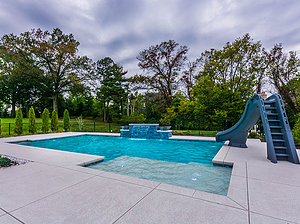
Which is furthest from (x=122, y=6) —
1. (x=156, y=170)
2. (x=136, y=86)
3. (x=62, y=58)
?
(x=62, y=58)

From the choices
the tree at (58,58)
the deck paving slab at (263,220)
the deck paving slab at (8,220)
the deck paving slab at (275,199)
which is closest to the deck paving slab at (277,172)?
the deck paving slab at (275,199)

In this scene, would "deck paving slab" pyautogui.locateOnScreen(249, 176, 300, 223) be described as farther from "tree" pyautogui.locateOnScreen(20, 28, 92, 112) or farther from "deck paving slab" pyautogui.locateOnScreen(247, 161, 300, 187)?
"tree" pyautogui.locateOnScreen(20, 28, 92, 112)

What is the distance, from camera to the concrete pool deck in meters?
1.72

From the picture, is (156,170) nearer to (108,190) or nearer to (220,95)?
(108,190)

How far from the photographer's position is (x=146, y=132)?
34.8 feet

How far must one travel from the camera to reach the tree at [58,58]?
21.1 m

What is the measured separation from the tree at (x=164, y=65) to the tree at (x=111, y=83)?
24.1 feet

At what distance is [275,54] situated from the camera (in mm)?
14797

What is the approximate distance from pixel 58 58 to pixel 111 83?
8399mm

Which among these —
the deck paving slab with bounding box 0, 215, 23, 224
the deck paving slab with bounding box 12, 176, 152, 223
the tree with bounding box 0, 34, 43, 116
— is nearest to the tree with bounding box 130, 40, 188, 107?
the tree with bounding box 0, 34, 43, 116

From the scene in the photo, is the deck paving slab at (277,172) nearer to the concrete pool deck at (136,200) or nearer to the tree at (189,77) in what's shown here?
the concrete pool deck at (136,200)

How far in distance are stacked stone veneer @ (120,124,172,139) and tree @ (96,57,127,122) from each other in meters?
16.1

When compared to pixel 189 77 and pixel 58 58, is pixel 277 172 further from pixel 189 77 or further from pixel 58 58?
pixel 58 58

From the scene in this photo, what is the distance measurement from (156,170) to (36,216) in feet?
8.63
